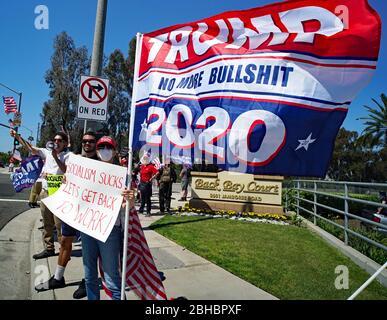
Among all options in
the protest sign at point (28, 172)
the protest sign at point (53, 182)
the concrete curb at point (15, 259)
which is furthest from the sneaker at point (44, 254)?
the protest sign at point (28, 172)

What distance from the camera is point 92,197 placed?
10.8 feet

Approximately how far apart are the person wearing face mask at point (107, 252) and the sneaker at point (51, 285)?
42.3 inches

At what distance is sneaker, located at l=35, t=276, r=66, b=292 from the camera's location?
13.9 feet

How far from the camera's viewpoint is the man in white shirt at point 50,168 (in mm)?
5113

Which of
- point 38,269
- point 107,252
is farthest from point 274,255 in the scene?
point 38,269

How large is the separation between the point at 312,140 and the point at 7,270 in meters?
4.68

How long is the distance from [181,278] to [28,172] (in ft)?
15.4

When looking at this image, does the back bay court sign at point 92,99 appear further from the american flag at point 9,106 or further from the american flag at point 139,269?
the american flag at point 139,269

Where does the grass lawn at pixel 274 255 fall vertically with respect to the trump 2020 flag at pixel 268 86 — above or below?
below

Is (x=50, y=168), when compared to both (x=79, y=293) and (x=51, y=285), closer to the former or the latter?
(x=51, y=285)

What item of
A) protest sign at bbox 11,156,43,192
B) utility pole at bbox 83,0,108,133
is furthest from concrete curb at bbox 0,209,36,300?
utility pole at bbox 83,0,108,133

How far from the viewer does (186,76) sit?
3.52 meters

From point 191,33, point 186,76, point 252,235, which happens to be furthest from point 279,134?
point 252,235
